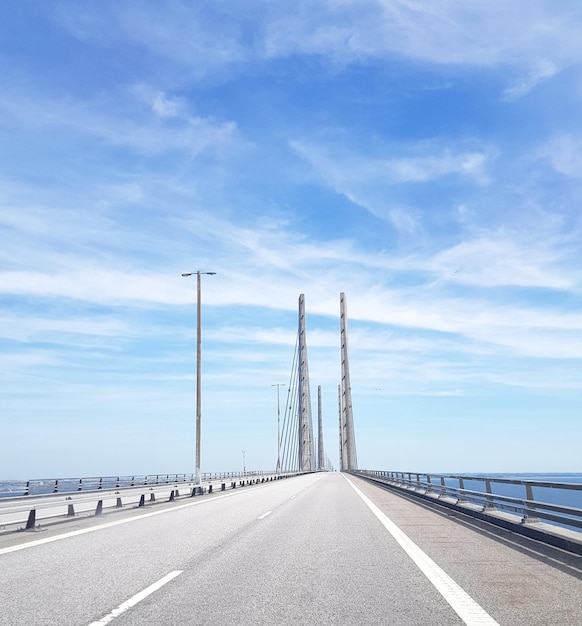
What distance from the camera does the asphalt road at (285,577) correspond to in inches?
262

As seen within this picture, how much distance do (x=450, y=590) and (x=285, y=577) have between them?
2122 mm

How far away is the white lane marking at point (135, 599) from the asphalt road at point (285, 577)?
0.7 inches

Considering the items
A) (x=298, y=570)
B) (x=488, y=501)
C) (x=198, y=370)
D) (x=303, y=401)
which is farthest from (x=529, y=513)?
(x=303, y=401)

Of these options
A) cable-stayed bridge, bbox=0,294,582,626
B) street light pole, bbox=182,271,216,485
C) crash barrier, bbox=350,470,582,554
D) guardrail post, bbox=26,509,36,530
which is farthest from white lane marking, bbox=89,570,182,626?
street light pole, bbox=182,271,216,485

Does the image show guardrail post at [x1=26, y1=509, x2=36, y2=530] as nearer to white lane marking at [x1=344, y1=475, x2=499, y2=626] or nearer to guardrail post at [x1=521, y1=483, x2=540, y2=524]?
white lane marking at [x1=344, y1=475, x2=499, y2=626]

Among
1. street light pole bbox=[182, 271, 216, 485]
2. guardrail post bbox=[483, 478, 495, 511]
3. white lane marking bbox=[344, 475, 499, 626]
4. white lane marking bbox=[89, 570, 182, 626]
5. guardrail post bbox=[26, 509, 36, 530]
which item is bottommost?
white lane marking bbox=[344, 475, 499, 626]

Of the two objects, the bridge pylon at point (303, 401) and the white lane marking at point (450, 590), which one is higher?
the bridge pylon at point (303, 401)

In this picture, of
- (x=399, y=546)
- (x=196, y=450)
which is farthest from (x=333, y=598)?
(x=196, y=450)

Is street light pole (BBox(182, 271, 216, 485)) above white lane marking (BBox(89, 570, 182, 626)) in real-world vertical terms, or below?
above

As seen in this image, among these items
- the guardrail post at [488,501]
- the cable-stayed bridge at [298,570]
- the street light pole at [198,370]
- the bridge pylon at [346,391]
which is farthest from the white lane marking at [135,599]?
the bridge pylon at [346,391]

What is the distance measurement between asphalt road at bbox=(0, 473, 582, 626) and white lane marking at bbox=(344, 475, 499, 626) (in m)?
0.02

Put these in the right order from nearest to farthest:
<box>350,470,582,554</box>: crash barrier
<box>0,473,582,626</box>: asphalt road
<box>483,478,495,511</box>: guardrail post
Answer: <box>0,473,582,626</box>: asphalt road
<box>350,470,582,554</box>: crash barrier
<box>483,478,495,511</box>: guardrail post

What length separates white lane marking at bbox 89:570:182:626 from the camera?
253 inches

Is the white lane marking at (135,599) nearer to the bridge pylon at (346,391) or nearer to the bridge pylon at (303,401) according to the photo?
the bridge pylon at (346,391)
